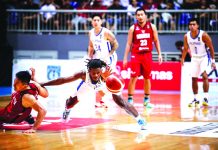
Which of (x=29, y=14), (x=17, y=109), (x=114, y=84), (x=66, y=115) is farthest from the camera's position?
(x=29, y=14)

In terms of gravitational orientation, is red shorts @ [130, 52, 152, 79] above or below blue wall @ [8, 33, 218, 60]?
below

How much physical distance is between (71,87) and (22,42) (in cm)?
399

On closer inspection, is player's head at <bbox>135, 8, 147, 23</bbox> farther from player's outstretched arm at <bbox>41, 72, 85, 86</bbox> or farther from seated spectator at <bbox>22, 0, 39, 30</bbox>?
seated spectator at <bbox>22, 0, 39, 30</bbox>

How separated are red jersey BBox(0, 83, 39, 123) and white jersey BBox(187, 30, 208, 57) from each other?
559cm

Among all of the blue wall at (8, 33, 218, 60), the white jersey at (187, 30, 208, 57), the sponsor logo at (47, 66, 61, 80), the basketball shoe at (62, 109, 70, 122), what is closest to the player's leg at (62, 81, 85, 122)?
the basketball shoe at (62, 109, 70, 122)

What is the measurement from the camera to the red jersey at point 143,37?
1180 centimetres

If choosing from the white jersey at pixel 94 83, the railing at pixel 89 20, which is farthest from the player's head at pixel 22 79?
the railing at pixel 89 20

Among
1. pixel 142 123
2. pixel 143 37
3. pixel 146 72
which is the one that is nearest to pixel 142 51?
pixel 143 37

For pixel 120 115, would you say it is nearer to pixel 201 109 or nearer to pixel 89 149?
pixel 201 109

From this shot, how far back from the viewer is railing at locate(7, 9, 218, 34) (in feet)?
63.6

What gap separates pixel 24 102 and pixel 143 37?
4538 mm

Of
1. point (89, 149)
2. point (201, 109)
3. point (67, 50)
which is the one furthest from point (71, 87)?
point (89, 149)

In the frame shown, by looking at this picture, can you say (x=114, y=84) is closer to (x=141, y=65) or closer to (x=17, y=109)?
(x=17, y=109)

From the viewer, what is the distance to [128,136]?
25.0ft
